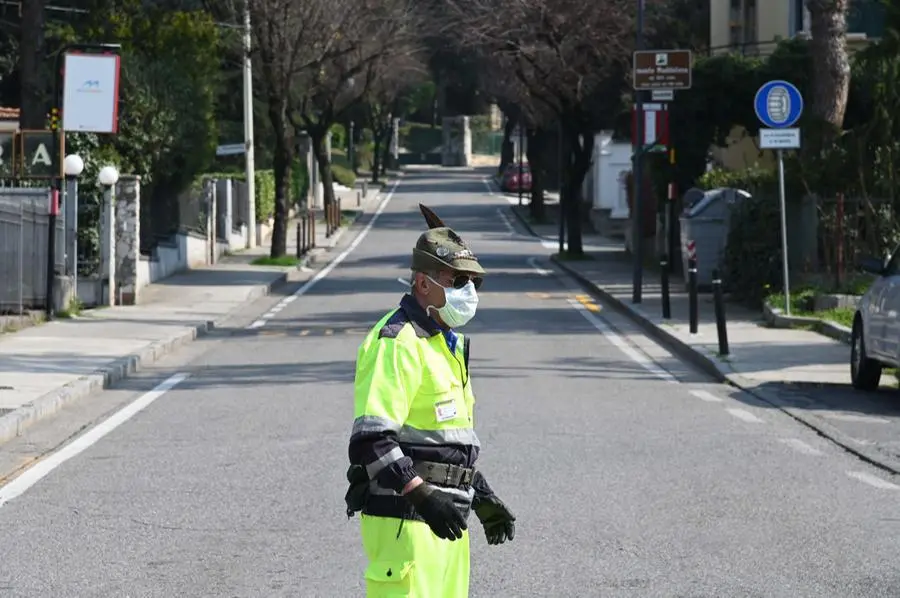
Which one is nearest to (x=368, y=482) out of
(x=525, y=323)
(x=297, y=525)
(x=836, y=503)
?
(x=297, y=525)

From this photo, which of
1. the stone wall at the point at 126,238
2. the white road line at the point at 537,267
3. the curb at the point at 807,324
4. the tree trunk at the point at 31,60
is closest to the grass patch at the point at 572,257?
the white road line at the point at 537,267

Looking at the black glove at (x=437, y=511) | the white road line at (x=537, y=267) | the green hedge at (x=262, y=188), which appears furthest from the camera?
the green hedge at (x=262, y=188)

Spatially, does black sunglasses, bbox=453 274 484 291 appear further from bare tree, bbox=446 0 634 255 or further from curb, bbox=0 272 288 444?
bare tree, bbox=446 0 634 255

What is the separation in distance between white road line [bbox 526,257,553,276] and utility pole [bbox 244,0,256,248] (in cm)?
803

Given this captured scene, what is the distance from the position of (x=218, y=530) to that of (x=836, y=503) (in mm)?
3744

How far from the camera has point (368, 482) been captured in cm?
504

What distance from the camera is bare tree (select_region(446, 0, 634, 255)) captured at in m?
40.1

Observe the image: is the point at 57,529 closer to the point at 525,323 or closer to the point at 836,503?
the point at 836,503

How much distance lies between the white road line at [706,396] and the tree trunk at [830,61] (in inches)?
452

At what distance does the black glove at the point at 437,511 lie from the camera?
4832 mm

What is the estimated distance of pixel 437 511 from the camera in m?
4.83

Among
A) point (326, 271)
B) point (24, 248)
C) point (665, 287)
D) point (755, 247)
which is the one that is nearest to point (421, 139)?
point (326, 271)

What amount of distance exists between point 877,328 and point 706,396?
1.72 m

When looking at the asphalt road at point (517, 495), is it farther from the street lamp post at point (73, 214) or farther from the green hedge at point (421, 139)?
the green hedge at point (421, 139)
